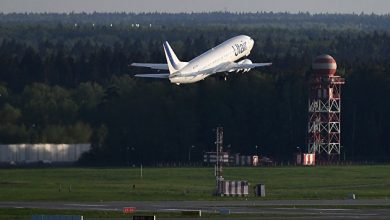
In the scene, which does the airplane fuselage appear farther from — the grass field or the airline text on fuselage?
the grass field

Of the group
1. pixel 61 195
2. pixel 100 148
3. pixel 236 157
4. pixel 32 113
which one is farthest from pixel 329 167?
pixel 61 195

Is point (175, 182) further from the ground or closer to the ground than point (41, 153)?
closer to the ground

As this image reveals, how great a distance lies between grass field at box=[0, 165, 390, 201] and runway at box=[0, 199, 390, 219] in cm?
583

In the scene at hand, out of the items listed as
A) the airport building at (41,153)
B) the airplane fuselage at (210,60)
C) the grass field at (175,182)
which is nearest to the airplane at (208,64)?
the airplane fuselage at (210,60)

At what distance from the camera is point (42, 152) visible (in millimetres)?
185000

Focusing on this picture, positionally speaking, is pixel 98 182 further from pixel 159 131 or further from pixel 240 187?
pixel 159 131

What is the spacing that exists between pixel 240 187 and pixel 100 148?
2292 inches

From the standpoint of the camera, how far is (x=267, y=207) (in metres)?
116

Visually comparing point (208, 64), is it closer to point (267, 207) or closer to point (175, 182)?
point (175, 182)

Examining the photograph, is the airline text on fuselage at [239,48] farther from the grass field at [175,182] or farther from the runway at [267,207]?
the runway at [267,207]

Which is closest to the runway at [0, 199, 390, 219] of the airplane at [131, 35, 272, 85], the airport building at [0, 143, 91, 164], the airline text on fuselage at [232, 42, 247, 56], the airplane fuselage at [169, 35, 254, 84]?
the airplane at [131, 35, 272, 85]

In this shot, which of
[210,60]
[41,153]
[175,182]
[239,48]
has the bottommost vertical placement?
[175,182]

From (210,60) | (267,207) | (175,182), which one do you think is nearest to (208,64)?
(210,60)

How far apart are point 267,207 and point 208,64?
54900 mm
